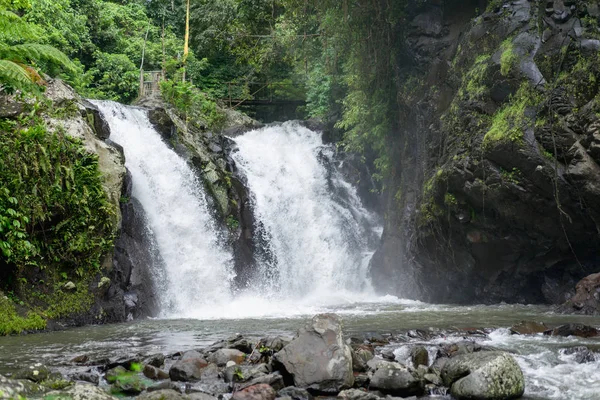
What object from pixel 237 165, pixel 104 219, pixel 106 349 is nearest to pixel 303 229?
pixel 237 165

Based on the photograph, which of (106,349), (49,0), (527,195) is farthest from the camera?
(49,0)

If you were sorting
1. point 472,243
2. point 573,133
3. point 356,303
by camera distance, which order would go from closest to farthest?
point 573,133
point 472,243
point 356,303

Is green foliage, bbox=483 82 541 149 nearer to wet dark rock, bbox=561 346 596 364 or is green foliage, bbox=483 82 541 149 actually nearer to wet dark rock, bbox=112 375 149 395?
wet dark rock, bbox=561 346 596 364

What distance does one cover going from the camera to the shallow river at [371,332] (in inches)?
270

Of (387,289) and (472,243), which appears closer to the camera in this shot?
(472,243)

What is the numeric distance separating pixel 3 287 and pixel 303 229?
1050 centimetres

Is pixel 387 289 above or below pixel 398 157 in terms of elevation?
below

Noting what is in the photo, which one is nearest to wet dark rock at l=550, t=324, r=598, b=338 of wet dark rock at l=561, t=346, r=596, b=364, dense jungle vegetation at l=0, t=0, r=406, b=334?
wet dark rock at l=561, t=346, r=596, b=364

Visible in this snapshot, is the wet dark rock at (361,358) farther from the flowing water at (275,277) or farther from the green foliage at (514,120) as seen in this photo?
the green foliage at (514,120)

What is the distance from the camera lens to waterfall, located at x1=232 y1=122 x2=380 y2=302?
60.3ft

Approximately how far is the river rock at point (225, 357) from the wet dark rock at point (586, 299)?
7.88 metres

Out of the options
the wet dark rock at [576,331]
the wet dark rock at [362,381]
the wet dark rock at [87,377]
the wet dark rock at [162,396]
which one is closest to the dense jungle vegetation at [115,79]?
the wet dark rock at [87,377]

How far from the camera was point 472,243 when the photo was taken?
47.0 ft

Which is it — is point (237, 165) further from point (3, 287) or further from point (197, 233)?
point (3, 287)
